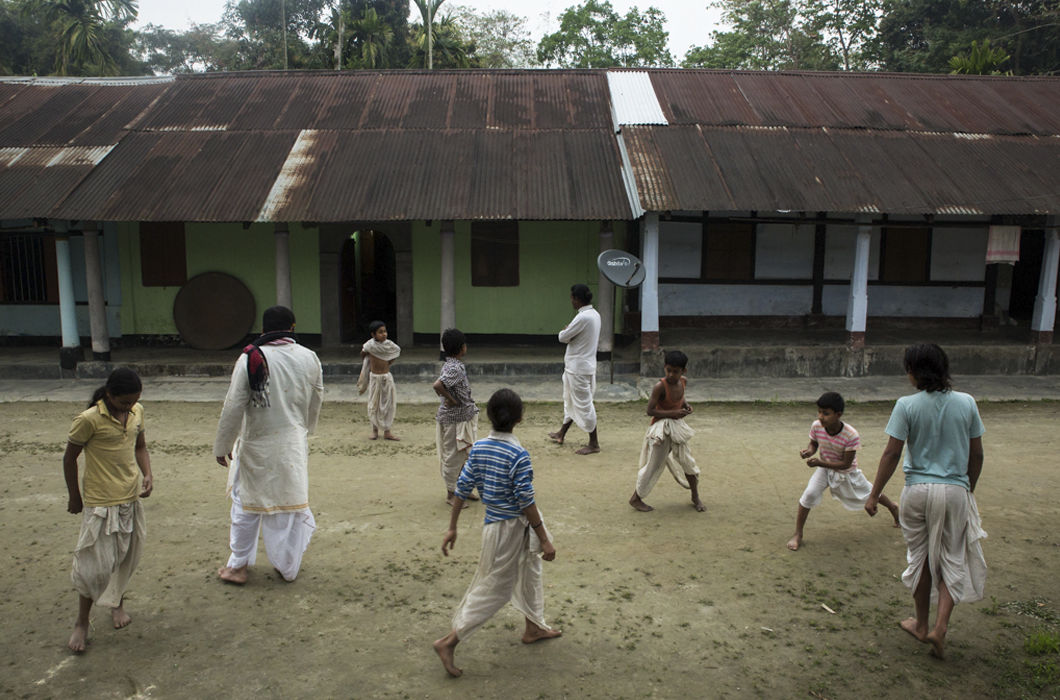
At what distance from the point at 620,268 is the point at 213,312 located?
7.27 m

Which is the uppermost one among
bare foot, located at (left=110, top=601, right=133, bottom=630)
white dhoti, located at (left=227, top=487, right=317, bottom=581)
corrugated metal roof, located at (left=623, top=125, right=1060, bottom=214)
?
corrugated metal roof, located at (left=623, top=125, right=1060, bottom=214)

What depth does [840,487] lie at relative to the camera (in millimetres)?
5227

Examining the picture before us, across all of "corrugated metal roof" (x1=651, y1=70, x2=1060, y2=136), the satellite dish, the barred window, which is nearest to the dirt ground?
the satellite dish

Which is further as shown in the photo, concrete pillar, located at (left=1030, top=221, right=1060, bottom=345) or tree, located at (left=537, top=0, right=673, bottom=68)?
tree, located at (left=537, top=0, right=673, bottom=68)

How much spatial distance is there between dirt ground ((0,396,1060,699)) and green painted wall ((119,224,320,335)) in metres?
6.84

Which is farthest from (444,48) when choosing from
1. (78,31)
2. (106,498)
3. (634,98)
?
(106,498)

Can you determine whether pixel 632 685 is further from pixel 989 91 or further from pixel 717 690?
pixel 989 91

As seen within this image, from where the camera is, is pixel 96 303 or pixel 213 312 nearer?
pixel 96 303

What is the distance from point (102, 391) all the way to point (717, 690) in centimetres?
337

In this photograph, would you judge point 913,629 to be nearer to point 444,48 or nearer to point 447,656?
point 447,656

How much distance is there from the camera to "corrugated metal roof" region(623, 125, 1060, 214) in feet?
36.2

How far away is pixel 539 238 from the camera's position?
13.6 m

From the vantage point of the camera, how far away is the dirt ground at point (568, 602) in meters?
3.67

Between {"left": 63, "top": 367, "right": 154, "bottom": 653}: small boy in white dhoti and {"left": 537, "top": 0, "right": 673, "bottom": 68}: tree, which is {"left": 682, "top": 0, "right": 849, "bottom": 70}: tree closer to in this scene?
{"left": 537, "top": 0, "right": 673, "bottom": 68}: tree
